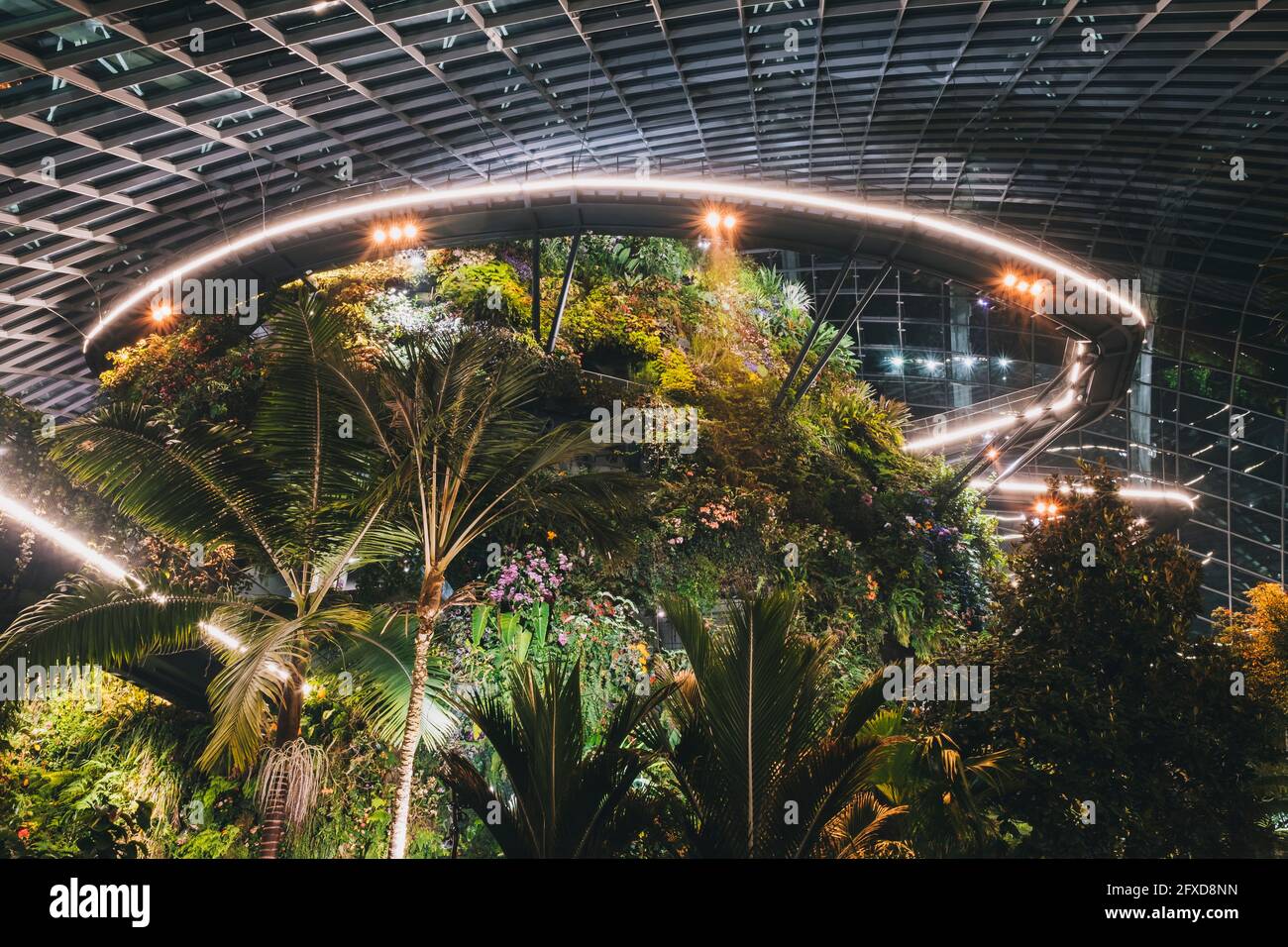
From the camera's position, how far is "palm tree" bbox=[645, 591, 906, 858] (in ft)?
18.3

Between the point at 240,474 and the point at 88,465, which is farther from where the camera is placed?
the point at 240,474

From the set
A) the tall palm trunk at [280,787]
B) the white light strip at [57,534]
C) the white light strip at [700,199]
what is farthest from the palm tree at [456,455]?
the white light strip at [700,199]

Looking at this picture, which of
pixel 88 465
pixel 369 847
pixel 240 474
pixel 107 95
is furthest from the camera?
pixel 107 95

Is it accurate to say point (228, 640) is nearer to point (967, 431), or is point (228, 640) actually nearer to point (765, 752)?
point (765, 752)

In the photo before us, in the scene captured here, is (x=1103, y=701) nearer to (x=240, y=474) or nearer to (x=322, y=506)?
(x=322, y=506)

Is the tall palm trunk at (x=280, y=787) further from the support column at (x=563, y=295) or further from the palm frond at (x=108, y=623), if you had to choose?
the support column at (x=563, y=295)

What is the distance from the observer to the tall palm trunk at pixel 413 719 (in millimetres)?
6633

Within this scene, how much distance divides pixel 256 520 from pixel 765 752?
4822mm

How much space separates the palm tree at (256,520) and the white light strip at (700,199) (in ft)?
23.9

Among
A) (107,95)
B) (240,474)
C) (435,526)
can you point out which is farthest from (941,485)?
(107,95)

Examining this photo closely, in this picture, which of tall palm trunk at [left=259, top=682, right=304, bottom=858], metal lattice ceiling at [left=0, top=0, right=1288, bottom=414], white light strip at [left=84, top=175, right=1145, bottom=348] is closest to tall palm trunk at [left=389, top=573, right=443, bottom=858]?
tall palm trunk at [left=259, top=682, right=304, bottom=858]

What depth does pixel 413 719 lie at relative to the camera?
7.02 m

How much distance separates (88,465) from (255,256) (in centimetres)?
988
